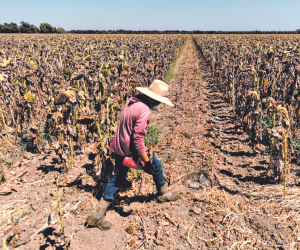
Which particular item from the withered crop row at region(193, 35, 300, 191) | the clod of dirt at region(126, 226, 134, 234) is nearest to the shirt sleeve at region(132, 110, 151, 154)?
the clod of dirt at region(126, 226, 134, 234)

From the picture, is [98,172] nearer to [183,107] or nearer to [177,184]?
[177,184]

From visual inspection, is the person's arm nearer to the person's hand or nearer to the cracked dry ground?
the person's hand

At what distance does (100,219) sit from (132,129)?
1.30 meters

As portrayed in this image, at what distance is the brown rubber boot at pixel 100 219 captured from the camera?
2.95 metres

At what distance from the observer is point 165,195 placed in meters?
3.37

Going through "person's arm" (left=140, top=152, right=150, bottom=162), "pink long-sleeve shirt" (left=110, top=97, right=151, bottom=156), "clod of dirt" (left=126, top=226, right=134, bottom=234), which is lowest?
"clod of dirt" (left=126, top=226, right=134, bottom=234)

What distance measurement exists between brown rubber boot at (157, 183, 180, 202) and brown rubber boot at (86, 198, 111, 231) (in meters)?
0.81

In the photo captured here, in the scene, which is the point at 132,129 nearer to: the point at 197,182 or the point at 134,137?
the point at 134,137

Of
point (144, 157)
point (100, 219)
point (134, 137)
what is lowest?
point (100, 219)

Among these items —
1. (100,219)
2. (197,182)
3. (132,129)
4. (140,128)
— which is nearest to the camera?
(140,128)

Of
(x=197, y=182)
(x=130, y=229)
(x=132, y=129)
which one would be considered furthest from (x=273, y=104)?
(x=130, y=229)

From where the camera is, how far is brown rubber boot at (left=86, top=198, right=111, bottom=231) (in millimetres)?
2947

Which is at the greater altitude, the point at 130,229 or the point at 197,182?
the point at 197,182

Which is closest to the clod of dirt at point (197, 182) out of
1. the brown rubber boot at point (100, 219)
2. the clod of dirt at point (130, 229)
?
the clod of dirt at point (130, 229)
